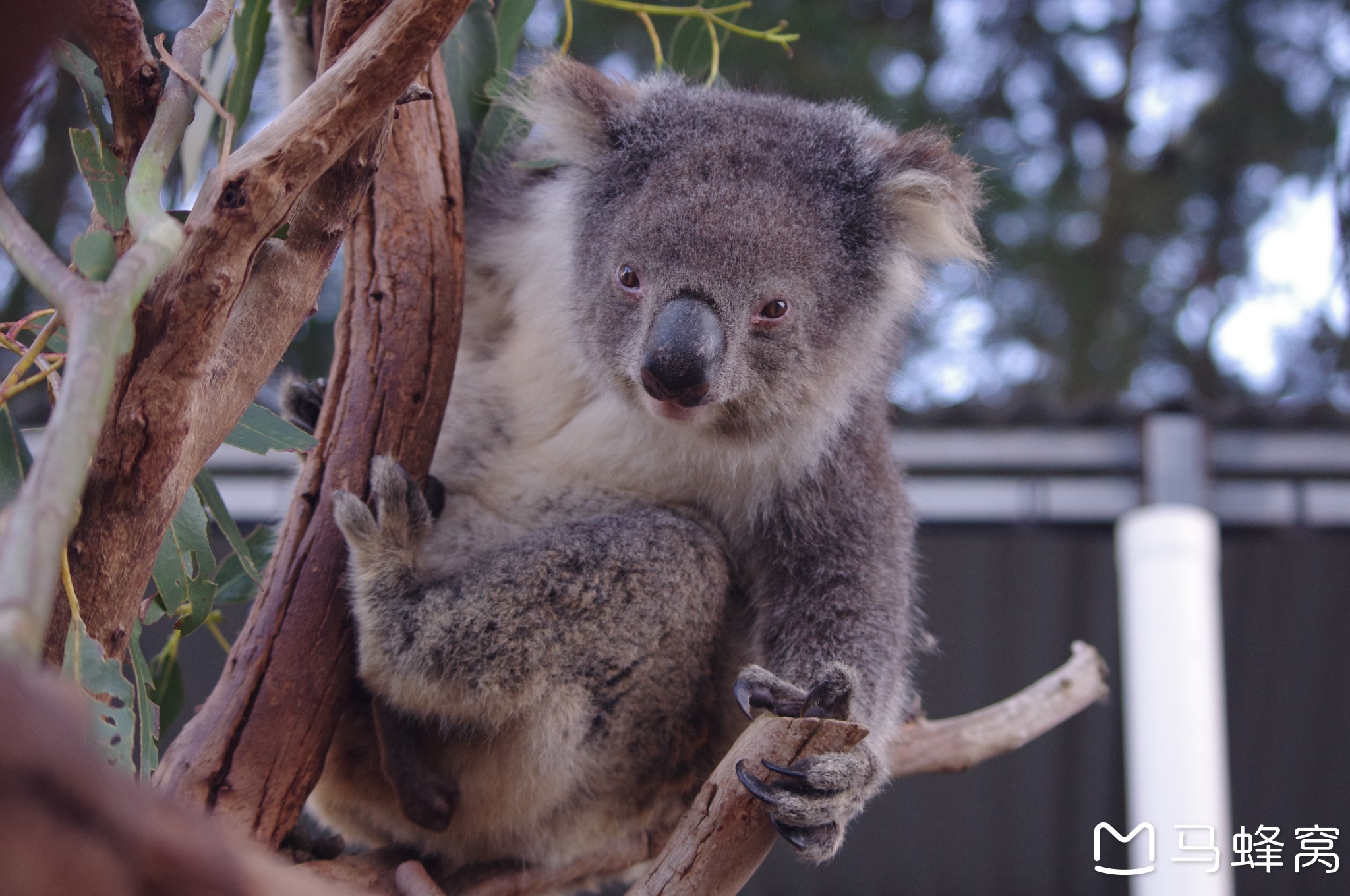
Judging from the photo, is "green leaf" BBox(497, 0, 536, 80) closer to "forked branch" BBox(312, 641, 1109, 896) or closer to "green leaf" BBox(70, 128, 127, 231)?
"green leaf" BBox(70, 128, 127, 231)

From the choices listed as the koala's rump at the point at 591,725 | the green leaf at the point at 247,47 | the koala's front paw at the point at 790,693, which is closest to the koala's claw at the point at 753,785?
the koala's front paw at the point at 790,693

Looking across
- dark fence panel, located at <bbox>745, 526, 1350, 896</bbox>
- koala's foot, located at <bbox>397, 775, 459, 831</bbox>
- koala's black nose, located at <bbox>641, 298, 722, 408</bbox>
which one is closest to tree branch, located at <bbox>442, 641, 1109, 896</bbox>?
koala's foot, located at <bbox>397, 775, 459, 831</bbox>

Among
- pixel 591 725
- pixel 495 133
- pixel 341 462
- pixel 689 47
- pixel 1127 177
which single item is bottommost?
pixel 591 725

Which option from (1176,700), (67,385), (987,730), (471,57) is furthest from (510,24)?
(1176,700)

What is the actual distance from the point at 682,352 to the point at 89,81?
2.41ft

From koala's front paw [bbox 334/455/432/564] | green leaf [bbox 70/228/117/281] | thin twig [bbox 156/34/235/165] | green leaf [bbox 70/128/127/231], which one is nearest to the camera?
green leaf [bbox 70/228/117/281]

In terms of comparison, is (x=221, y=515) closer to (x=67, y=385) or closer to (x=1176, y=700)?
(x=67, y=385)

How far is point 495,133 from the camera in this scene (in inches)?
73.5

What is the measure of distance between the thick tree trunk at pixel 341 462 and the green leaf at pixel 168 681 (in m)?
0.40

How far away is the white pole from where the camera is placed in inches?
130

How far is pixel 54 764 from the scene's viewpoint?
0.40 metres

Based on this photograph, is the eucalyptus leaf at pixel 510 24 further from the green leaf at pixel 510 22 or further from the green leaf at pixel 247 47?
Answer: the green leaf at pixel 247 47

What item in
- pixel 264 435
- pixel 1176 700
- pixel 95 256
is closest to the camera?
pixel 95 256

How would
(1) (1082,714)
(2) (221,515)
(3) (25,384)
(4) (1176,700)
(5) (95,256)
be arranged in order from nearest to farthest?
(5) (95,256)
(3) (25,384)
(2) (221,515)
(4) (1176,700)
(1) (1082,714)
